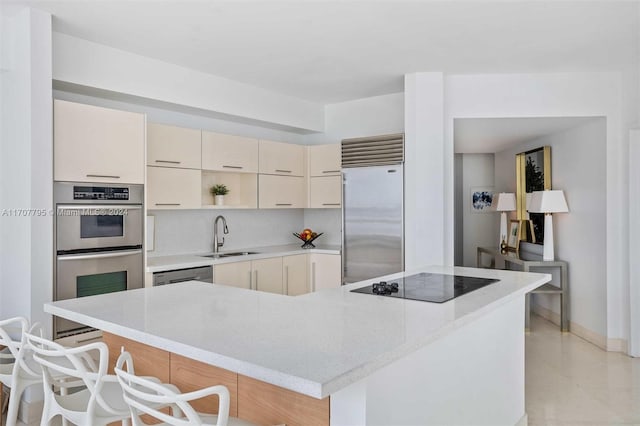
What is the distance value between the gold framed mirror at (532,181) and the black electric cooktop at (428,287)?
10.6 feet

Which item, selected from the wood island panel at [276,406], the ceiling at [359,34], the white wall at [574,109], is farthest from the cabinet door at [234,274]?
the wood island panel at [276,406]

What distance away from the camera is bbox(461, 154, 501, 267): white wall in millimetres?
A: 7477

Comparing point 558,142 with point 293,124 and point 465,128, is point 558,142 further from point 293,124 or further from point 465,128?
point 293,124

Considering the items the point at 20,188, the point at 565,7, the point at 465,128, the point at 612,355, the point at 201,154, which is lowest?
the point at 612,355

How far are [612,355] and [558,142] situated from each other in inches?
93.3

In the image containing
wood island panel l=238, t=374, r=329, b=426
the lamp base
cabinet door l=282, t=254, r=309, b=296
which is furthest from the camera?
the lamp base

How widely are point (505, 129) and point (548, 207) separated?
38.1 inches

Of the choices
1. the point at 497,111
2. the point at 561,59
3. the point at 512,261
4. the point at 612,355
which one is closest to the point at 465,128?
the point at 497,111

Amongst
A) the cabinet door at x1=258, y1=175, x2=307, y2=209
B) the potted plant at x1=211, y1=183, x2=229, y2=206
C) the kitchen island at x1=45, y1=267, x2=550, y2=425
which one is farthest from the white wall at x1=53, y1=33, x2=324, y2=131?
the kitchen island at x1=45, y1=267, x2=550, y2=425

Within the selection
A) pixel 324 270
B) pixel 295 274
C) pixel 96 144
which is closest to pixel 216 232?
pixel 295 274

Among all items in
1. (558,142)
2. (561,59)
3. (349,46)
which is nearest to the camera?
(349,46)

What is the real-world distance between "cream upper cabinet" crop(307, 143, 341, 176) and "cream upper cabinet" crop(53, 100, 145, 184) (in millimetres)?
2330

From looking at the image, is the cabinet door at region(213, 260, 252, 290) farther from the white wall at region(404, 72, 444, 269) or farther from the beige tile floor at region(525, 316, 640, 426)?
the beige tile floor at region(525, 316, 640, 426)

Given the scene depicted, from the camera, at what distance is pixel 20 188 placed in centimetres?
307
